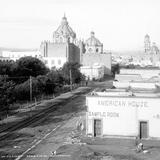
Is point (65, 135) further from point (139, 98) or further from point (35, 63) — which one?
point (35, 63)

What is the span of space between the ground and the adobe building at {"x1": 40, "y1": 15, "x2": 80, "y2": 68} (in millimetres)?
75445

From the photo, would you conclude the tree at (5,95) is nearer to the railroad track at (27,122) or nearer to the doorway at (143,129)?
the railroad track at (27,122)

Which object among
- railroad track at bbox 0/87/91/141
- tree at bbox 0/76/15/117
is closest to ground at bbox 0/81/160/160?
railroad track at bbox 0/87/91/141

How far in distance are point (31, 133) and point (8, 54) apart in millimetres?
116508

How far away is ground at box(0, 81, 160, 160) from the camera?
20764mm

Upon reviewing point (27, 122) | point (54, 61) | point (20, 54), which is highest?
point (20, 54)

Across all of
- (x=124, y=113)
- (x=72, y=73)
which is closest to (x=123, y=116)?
(x=124, y=113)

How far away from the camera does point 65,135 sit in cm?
2762

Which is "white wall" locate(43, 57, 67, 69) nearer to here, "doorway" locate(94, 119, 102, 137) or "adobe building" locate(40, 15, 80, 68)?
"adobe building" locate(40, 15, 80, 68)

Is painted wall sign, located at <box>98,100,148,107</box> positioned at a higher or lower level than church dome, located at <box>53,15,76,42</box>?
lower

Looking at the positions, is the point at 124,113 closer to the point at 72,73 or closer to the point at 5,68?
the point at 5,68

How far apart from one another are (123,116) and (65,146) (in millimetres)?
4955

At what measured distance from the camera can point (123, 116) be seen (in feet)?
85.0

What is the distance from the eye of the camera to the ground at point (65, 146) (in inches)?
817
